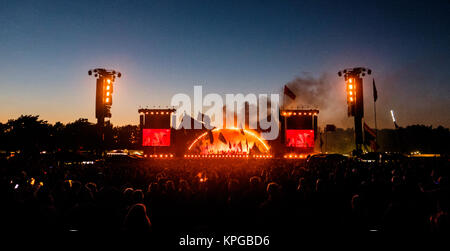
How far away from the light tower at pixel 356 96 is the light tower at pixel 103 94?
76.4 ft

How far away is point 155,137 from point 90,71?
15.1 m

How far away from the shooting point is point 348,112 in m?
26.9

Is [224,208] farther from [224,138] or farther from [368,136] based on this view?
[224,138]

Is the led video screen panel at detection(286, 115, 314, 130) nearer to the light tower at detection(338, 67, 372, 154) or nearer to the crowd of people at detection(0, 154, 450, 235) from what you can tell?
the light tower at detection(338, 67, 372, 154)

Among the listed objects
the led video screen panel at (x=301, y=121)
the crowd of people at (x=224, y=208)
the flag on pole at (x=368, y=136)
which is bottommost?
the crowd of people at (x=224, y=208)

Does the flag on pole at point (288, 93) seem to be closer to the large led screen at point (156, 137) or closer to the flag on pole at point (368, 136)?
the flag on pole at point (368, 136)

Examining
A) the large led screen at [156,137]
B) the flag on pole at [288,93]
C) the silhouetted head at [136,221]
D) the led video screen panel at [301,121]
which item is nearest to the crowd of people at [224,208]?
the silhouetted head at [136,221]

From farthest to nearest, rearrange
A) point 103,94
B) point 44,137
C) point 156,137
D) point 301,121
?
point 44,137 < point 301,121 < point 156,137 < point 103,94

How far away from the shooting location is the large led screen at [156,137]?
39.2 metres

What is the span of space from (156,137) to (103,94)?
46.3 ft

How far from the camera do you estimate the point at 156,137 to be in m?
39.3

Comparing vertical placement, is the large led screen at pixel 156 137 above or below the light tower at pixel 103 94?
below

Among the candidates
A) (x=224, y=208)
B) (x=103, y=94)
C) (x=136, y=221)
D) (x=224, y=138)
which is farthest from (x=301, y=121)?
(x=136, y=221)
